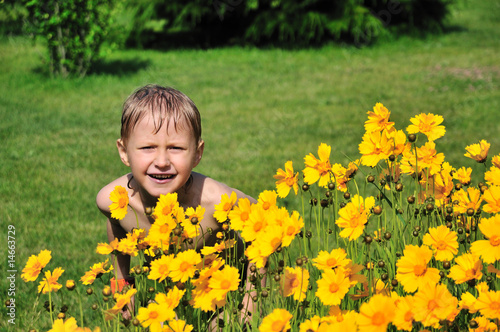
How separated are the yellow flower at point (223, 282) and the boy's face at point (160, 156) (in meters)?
0.75

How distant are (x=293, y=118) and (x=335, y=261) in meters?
4.75

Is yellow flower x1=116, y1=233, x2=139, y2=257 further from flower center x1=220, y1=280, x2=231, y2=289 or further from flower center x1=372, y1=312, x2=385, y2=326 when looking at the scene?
flower center x1=372, y1=312, x2=385, y2=326

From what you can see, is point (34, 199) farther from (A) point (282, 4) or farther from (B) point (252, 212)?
(A) point (282, 4)

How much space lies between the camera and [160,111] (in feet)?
7.14

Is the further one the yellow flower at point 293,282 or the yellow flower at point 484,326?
the yellow flower at point 293,282

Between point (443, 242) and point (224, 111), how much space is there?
5.10m

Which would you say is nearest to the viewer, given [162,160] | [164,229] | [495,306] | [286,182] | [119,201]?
[495,306]

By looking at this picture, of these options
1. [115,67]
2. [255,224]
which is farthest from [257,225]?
[115,67]

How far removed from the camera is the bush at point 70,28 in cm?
742

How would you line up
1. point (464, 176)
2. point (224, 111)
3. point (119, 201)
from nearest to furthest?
1. point (119, 201)
2. point (464, 176)
3. point (224, 111)

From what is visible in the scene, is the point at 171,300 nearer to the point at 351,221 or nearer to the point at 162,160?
the point at 351,221

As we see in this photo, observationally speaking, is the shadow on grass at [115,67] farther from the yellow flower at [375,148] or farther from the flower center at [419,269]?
the flower center at [419,269]

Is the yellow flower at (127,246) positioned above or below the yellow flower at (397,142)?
below

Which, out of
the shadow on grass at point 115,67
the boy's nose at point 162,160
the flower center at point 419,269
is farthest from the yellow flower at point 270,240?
the shadow on grass at point 115,67
